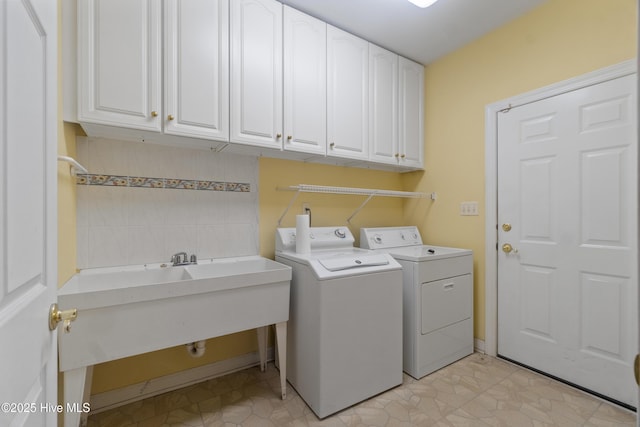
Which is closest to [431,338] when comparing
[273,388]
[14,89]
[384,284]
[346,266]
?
[384,284]

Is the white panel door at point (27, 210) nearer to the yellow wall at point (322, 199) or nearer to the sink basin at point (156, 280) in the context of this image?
the sink basin at point (156, 280)

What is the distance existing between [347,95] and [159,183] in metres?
1.52

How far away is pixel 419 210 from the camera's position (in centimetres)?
293

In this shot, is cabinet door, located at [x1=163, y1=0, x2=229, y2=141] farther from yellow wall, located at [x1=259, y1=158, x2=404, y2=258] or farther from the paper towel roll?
the paper towel roll

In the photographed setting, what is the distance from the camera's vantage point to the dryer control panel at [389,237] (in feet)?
8.20

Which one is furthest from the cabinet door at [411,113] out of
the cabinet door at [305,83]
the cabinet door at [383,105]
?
the cabinet door at [305,83]

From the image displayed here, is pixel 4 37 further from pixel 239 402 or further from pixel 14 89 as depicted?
pixel 239 402

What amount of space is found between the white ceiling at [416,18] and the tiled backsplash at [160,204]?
124 centimetres

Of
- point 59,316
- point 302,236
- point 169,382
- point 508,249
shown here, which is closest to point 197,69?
point 302,236

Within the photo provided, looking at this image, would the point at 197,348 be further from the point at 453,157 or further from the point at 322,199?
the point at 453,157

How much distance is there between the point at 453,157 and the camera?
8.48 feet

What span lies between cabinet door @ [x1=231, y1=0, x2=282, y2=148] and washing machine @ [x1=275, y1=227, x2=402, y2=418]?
0.87 meters

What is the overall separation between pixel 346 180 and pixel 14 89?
7.70 feet

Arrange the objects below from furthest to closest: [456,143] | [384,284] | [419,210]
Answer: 1. [419,210]
2. [456,143]
3. [384,284]
